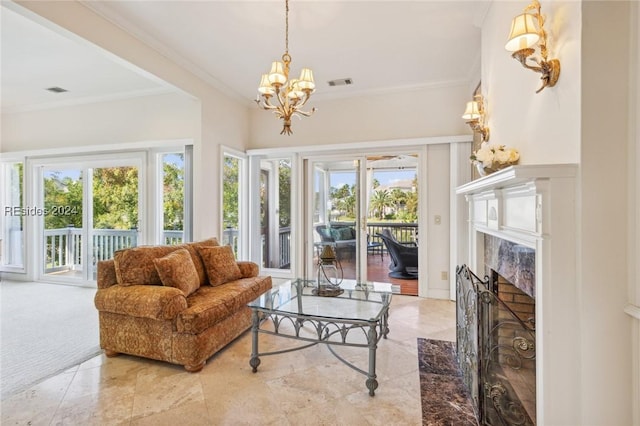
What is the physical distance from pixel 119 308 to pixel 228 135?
2976 millimetres

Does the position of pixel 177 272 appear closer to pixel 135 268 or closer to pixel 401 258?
pixel 135 268

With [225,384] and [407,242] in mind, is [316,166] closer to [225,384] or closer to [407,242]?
[407,242]

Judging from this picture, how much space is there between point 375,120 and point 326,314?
327 centimetres

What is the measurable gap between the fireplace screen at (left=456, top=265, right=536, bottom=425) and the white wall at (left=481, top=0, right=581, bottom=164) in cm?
84

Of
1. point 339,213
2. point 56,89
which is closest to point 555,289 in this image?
point 339,213

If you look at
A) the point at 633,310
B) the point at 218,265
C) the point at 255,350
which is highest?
the point at 633,310

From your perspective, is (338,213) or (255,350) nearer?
(255,350)

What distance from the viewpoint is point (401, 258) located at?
5.22m

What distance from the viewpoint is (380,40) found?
335 centimetres

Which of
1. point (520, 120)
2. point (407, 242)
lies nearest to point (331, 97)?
point (407, 242)

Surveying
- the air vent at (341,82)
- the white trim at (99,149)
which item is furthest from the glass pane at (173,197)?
the air vent at (341,82)

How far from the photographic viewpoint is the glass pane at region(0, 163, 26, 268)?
548 cm

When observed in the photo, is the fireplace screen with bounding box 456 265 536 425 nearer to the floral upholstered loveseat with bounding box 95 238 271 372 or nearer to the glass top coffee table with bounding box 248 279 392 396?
the glass top coffee table with bounding box 248 279 392 396

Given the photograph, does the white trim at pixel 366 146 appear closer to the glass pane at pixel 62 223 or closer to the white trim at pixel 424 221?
the white trim at pixel 424 221
